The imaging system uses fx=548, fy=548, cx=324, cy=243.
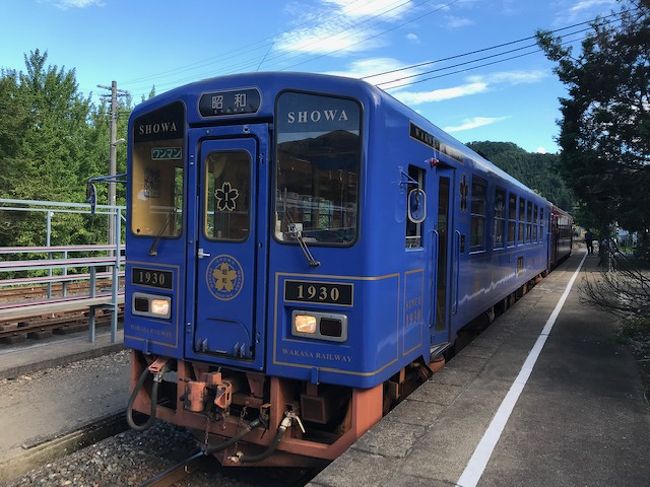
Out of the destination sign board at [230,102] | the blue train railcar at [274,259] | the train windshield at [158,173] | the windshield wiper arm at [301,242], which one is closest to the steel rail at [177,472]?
the blue train railcar at [274,259]

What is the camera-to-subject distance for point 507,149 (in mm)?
81625

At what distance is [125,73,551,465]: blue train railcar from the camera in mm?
3691

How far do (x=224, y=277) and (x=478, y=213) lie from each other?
13.6ft

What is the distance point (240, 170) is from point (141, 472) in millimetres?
2662

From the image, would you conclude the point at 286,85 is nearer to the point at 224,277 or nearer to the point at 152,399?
the point at 224,277

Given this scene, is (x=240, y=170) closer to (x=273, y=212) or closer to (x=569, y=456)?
(x=273, y=212)

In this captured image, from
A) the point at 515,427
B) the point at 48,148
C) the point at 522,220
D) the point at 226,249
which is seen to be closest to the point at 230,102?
the point at 226,249

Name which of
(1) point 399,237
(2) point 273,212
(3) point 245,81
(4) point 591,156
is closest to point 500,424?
(1) point 399,237

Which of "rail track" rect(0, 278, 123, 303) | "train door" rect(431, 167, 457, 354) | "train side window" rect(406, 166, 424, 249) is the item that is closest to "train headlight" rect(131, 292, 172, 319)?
"train side window" rect(406, 166, 424, 249)

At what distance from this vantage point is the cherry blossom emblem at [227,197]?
13.3 feet

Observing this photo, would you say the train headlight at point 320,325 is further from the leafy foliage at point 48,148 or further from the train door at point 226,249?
the leafy foliage at point 48,148

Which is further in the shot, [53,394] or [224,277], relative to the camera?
[53,394]

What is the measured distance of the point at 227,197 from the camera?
160 inches

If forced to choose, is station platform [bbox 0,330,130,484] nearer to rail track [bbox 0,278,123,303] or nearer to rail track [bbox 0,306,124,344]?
rail track [bbox 0,306,124,344]
